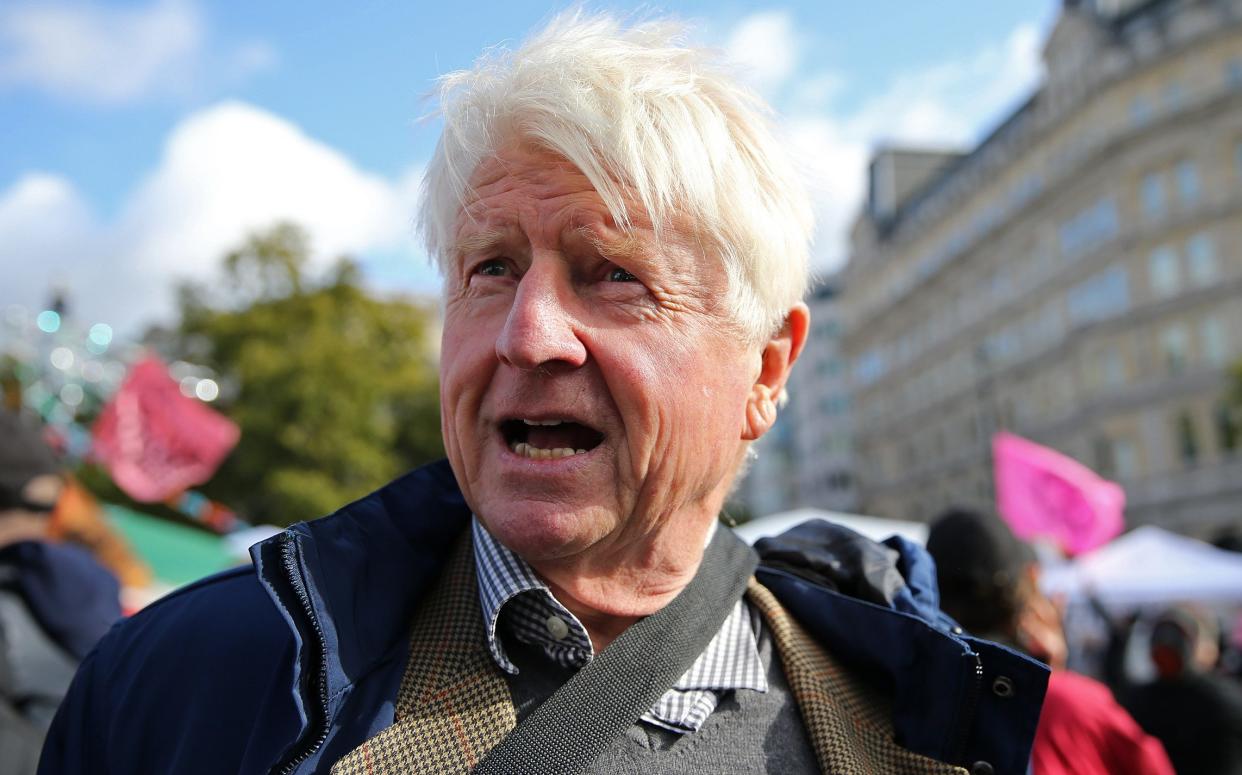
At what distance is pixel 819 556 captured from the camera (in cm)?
221

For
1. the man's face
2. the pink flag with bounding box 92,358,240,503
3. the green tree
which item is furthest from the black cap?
the green tree

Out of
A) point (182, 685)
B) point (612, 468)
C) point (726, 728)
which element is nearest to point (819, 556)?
point (726, 728)

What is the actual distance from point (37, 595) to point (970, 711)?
248 centimetres

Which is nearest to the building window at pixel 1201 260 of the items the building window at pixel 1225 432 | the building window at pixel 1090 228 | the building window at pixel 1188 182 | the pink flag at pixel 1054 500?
the building window at pixel 1188 182

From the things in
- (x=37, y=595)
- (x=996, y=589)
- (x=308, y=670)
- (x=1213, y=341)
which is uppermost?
(x=1213, y=341)

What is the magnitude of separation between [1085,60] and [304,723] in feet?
171

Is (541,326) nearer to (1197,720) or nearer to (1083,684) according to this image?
(1083,684)

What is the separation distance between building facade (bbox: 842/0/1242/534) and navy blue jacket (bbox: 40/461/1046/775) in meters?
40.0

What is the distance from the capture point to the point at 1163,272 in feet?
139

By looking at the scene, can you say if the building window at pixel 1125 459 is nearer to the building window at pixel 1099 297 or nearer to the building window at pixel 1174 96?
the building window at pixel 1099 297

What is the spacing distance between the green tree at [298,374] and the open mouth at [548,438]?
24.7 m

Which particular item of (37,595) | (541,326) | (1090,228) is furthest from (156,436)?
→ (1090,228)

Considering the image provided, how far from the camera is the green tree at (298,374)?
27.1 meters

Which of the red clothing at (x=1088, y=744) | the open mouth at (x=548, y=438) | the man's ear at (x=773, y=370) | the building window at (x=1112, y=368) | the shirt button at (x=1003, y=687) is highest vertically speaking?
the building window at (x=1112, y=368)
